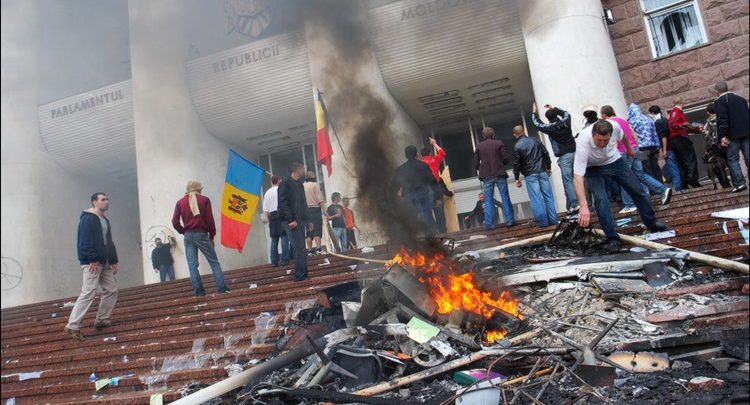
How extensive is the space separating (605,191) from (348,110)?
4.90 metres

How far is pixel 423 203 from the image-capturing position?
729 centimetres

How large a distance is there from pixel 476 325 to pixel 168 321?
4.17 meters

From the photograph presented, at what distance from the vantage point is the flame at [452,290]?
446 cm

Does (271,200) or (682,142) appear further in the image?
(271,200)

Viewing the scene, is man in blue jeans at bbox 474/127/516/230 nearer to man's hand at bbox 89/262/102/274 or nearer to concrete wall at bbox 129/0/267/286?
man's hand at bbox 89/262/102/274

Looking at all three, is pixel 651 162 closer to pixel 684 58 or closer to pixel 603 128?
pixel 684 58

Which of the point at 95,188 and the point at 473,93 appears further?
the point at 95,188

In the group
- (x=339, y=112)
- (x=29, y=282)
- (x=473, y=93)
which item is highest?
(x=473, y=93)

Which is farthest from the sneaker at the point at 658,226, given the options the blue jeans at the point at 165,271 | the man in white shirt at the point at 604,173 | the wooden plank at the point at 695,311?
the blue jeans at the point at 165,271

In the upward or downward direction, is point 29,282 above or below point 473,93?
below

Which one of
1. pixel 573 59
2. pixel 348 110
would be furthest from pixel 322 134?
pixel 573 59

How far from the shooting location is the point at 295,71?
11.4 meters

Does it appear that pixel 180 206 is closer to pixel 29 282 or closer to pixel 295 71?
pixel 295 71

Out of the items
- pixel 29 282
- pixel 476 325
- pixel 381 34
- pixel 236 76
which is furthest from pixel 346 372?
pixel 29 282
